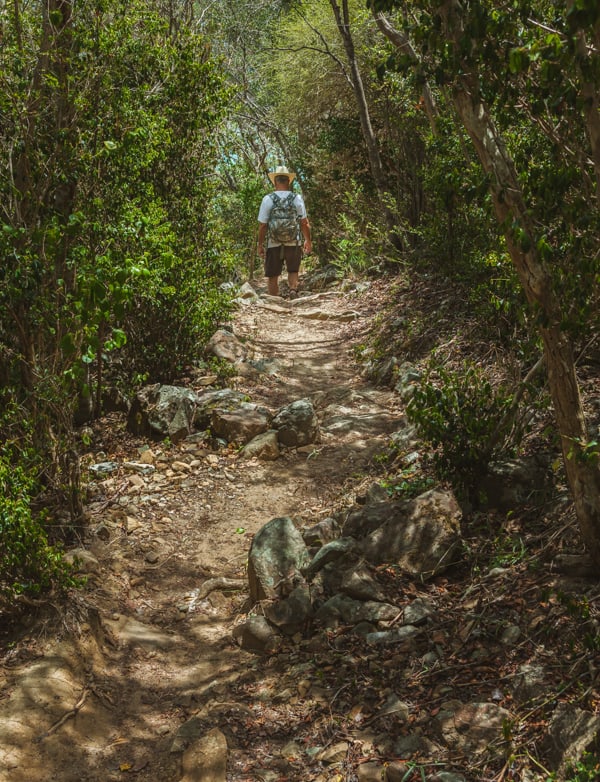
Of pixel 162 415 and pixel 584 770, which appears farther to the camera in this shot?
pixel 162 415

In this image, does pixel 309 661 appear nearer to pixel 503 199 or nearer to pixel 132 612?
pixel 132 612

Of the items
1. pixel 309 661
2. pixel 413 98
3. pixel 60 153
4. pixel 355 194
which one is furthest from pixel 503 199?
pixel 355 194

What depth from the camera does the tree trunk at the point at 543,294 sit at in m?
2.99

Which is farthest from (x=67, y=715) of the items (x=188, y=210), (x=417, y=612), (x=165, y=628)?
(x=188, y=210)

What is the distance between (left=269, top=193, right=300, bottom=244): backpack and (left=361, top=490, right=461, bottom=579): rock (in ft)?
21.3

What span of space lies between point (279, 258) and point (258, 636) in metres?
7.52

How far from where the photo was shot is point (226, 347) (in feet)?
26.9

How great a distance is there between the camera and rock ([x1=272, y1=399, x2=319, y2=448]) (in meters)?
6.23

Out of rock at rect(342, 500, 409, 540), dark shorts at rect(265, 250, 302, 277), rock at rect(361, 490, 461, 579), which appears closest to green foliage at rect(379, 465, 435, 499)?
rock at rect(342, 500, 409, 540)

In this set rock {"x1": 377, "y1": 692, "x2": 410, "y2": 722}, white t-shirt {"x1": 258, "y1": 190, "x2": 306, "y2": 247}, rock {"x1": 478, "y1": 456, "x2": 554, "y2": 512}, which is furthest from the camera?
white t-shirt {"x1": 258, "y1": 190, "x2": 306, "y2": 247}

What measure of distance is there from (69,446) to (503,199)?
9.24 ft

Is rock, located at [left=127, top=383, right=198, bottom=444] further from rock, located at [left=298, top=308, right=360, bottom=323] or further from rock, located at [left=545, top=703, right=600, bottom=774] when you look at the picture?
rock, located at [left=298, top=308, right=360, bottom=323]

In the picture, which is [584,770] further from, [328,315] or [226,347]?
[328,315]

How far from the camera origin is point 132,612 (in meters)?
4.26
